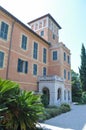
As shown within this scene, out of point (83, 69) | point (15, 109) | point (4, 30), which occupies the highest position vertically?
point (4, 30)

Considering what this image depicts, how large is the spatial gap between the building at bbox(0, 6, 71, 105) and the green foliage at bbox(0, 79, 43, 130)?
31.4ft

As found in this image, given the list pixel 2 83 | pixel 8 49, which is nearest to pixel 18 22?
pixel 8 49

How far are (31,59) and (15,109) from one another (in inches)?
599

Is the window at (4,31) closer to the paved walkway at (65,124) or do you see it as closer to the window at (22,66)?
the window at (22,66)

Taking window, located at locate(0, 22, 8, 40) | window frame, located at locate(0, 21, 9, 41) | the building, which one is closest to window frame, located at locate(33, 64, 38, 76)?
the building

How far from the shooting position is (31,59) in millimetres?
21703

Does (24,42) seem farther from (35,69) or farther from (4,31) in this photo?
(35,69)

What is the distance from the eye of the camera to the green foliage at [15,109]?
6535 millimetres

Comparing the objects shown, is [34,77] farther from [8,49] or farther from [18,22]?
[18,22]

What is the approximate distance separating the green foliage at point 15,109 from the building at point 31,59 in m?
9.58

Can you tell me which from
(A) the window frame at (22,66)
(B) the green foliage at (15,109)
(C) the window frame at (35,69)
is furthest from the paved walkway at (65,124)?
(C) the window frame at (35,69)

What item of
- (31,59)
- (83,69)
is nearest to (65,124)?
(31,59)

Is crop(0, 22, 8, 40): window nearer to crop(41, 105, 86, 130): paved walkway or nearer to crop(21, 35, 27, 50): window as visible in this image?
crop(21, 35, 27, 50): window

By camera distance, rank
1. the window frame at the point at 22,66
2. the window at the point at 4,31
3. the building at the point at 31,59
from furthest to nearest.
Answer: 1. the window frame at the point at 22,66
2. the building at the point at 31,59
3. the window at the point at 4,31
